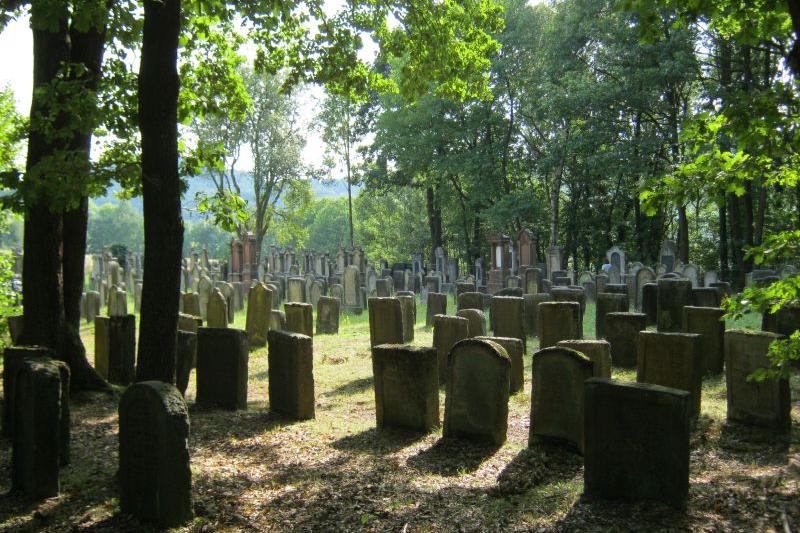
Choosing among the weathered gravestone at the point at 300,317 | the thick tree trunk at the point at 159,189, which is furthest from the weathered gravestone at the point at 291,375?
the weathered gravestone at the point at 300,317

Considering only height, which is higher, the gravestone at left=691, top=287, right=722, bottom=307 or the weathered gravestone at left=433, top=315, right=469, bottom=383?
the gravestone at left=691, top=287, right=722, bottom=307

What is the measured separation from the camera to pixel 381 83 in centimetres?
1116

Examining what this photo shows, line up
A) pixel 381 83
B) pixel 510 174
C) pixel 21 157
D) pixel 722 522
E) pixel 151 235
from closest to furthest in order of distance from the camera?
pixel 722 522, pixel 151 235, pixel 381 83, pixel 21 157, pixel 510 174

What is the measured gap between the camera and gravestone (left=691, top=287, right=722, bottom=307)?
1185 centimetres

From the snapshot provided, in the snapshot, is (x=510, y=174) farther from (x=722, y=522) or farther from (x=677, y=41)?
(x=722, y=522)

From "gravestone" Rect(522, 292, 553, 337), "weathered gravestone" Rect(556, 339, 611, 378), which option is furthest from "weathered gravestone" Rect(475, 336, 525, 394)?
"gravestone" Rect(522, 292, 553, 337)

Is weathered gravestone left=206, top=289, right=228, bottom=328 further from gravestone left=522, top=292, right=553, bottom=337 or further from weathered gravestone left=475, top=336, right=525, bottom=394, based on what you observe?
weathered gravestone left=475, top=336, right=525, bottom=394

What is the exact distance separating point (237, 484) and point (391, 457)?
1475mm

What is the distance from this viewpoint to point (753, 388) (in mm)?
6520

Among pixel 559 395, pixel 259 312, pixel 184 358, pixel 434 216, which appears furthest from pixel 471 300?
pixel 434 216

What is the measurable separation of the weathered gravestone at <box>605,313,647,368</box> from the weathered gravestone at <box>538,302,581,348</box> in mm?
579

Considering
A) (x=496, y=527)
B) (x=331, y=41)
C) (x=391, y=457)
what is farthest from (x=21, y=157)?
(x=496, y=527)

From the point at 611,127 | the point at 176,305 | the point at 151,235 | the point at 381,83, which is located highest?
the point at 611,127

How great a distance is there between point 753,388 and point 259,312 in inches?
383
